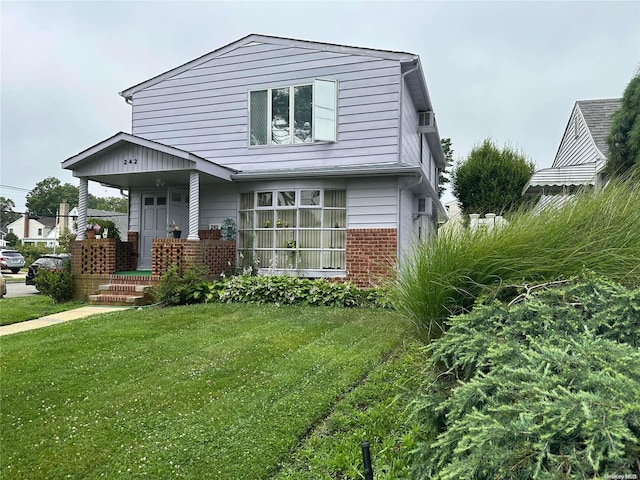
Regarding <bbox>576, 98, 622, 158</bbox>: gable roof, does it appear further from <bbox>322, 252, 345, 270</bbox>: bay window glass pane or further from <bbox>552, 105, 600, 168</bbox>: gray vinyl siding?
<bbox>322, 252, 345, 270</bbox>: bay window glass pane

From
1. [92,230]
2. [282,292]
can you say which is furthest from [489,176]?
[92,230]

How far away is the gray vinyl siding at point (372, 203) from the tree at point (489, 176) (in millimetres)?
11051

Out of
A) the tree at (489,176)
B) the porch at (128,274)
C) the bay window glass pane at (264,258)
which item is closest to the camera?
the porch at (128,274)

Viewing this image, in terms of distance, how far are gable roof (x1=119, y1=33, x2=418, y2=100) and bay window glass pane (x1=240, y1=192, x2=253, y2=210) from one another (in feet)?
12.8

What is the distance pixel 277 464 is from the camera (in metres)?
2.70

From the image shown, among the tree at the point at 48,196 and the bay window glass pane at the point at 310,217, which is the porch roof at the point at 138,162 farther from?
the tree at the point at 48,196

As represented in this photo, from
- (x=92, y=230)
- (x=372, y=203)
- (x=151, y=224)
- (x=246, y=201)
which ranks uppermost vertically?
(x=246, y=201)

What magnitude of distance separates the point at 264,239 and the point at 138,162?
137 inches

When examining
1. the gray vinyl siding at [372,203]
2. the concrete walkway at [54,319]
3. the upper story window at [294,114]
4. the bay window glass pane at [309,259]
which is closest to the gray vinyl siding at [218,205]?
the upper story window at [294,114]

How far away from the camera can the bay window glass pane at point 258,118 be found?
35.4 feet

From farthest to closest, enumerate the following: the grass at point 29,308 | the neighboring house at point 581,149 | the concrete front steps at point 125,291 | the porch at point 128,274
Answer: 1. the neighboring house at point 581,149
2. the porch at point 128,274
3. the concrete front steps at point 125,291
4. the grass at point 29,308

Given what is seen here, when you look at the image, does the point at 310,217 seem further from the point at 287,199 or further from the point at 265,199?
the point at 265,199

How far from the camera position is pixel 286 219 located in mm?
10375

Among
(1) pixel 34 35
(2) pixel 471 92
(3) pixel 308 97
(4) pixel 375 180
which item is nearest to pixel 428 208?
(4) pixel 375 180
